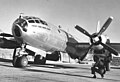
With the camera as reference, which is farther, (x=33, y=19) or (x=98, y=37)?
(x=33, y=19)

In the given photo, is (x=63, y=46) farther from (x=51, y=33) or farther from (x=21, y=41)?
(x=21, y=41)

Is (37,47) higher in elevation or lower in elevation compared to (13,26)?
lower

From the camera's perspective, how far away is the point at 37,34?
776 inches

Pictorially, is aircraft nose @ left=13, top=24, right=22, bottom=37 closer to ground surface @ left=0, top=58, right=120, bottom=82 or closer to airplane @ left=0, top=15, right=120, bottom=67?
airplane @ left=0, top=15, right=120, bottom=67

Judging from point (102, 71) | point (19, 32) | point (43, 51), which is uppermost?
point (19, 32)

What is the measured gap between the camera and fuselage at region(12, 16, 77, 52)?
18688 mm

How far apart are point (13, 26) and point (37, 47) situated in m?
3.44

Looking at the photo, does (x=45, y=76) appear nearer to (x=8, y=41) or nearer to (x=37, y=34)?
(x=37, y=34)

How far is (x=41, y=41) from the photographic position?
20.4m

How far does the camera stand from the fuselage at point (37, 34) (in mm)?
18688

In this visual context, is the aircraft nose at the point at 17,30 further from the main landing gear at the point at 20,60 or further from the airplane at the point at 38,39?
the main landing gear at the point at 20,60

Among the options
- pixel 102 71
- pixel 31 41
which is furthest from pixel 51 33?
pixel 102 71

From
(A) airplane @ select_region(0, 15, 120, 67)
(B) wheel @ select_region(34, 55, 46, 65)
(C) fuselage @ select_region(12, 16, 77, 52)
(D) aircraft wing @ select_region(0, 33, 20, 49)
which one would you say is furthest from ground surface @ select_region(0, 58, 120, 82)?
(B) wheel @ select_region(34, 55, 46, 65)

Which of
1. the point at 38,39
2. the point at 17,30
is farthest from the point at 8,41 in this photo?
the point at 17,30
